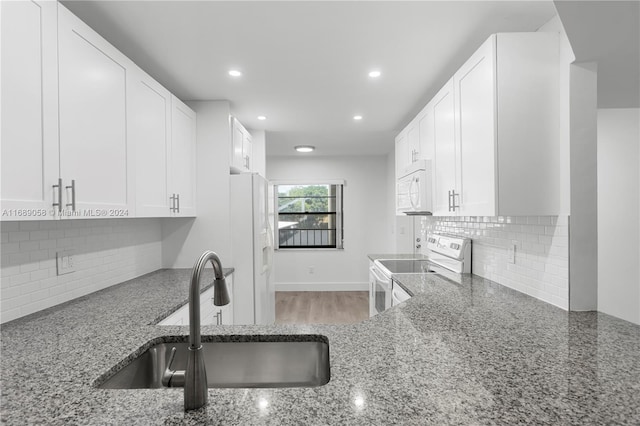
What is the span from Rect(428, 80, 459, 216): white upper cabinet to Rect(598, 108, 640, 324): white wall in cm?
78

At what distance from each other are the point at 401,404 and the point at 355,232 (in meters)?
5.26

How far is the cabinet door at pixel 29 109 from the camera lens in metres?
1.16

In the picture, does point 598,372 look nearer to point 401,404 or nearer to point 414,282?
point 401,404

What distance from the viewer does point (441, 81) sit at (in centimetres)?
259

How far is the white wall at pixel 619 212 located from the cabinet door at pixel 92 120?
271cm

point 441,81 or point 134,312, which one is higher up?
point 441,81

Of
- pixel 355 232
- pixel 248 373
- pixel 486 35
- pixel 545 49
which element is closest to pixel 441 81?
pixel 486 35

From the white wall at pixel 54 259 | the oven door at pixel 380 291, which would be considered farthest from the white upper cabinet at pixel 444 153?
the white wall at pixel 54 259

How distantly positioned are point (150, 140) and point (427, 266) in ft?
8.31

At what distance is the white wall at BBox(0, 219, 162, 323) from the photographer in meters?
1.51

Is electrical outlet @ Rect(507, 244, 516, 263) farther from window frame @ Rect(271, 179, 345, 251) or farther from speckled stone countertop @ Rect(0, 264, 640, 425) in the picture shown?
window frame @ Rect(271, 179, 345, 251)

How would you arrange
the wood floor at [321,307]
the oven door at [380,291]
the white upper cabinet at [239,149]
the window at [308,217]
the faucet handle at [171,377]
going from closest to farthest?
the faucet handle at [171,377]
the oven door at [380,291]
the white upper cabinet at [239,149]
the wood floor at [321,307]
the window at [308,217]

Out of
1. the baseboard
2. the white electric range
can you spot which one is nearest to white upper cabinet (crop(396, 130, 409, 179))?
the white electric range

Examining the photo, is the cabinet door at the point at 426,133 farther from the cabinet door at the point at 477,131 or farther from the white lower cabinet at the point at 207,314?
the white lower cabinet at the point at 207,314
